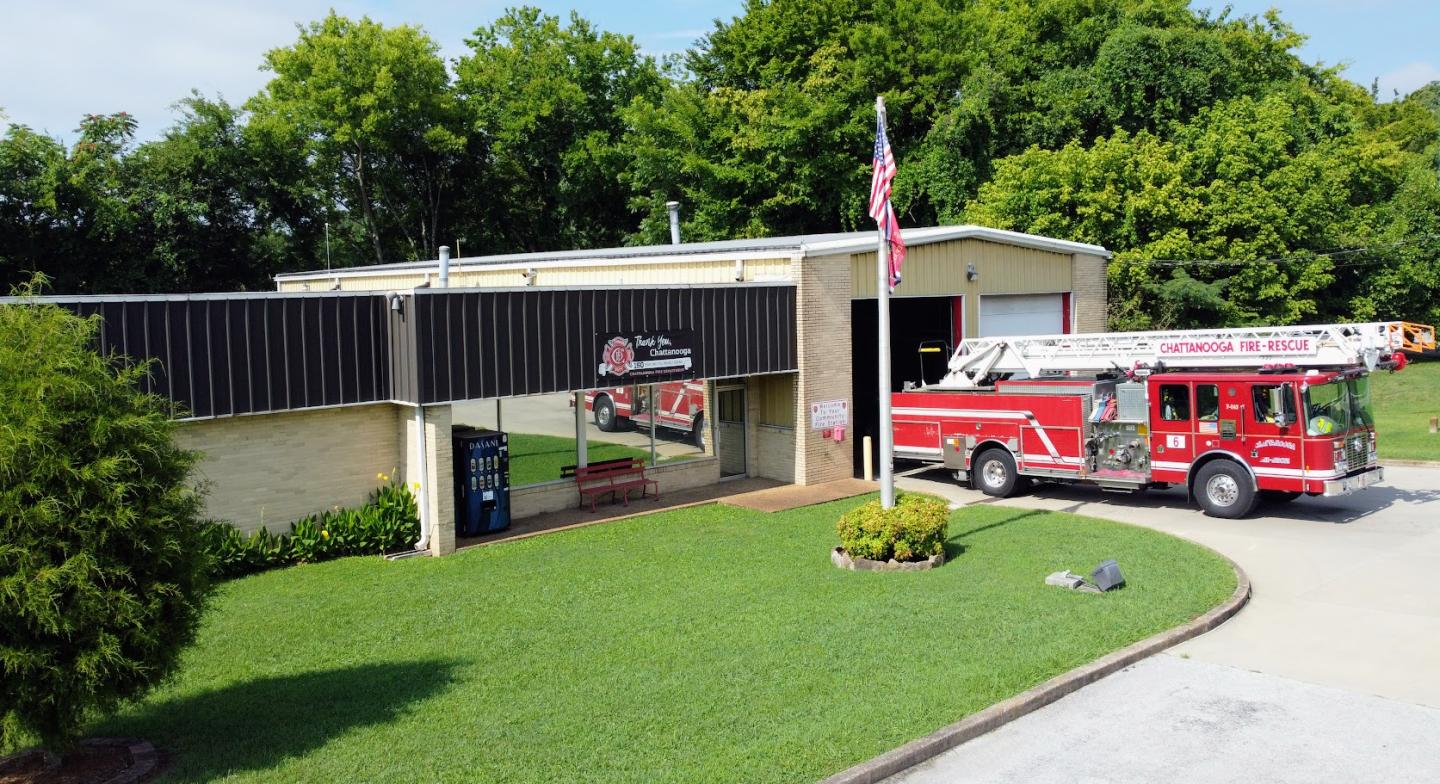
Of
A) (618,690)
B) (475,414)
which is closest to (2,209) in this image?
(475,414)

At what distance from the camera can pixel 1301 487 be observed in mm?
17344

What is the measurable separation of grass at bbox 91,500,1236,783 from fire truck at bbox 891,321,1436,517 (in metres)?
2.75

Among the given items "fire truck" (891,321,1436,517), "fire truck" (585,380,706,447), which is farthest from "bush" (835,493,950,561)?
"fire truck" (891,321,1436,517)

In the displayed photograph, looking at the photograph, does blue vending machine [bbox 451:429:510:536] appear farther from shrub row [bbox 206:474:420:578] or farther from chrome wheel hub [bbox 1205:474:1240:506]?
chrome wheel hub [bbox 1205:474:1240:506]

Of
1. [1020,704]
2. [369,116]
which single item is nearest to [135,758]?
[1020,704]

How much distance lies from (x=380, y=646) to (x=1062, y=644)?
6.96 m

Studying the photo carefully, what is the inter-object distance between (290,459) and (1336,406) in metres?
16.2

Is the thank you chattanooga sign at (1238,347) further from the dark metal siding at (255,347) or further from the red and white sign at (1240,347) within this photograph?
the dark metal siding at (255,347)

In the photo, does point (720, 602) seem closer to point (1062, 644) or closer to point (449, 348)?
point (1062, 644)

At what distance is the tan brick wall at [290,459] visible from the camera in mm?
15234

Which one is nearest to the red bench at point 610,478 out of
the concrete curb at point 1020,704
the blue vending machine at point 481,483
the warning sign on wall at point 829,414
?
the blue vending machine at point 481,483

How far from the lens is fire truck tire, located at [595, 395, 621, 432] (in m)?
20.4

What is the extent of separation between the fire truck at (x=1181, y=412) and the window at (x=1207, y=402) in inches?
0.7

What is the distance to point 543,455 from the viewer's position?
772 inches
